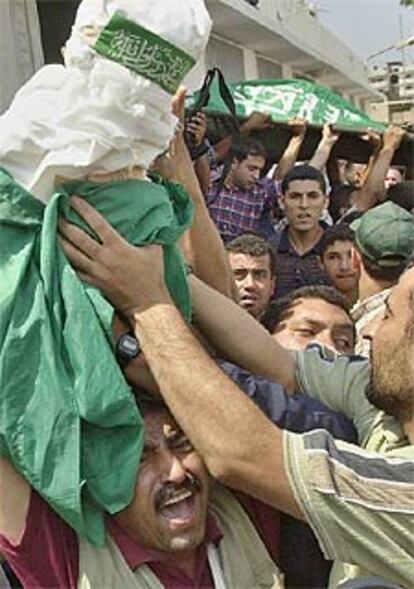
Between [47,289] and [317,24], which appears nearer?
[47,289]

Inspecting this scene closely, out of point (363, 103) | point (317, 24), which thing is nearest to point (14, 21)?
point (317, 24)

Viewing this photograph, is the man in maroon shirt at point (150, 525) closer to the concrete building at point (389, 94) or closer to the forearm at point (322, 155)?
the forearm at point (322, 155)

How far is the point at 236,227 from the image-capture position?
4922mm

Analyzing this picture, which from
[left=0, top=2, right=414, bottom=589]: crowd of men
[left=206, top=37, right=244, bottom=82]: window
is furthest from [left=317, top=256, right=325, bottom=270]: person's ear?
[left=206, top=37, right=244, bottom=82]: window

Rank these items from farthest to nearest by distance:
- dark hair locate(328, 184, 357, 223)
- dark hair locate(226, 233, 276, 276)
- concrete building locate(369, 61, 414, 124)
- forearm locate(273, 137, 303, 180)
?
→ 1. concrete building locate(369, 61, 414, 124)
2. dark hair locate(328, 184, 357, 223)
3. forearm locate(273, 137, 303, 180)
4. dark hair locate(226, 233, 276, 276)

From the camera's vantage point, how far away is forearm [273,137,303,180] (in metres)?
5.89

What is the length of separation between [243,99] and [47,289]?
15.7 ft

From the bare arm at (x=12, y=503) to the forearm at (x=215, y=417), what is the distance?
0.26 meters

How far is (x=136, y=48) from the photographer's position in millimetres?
1631

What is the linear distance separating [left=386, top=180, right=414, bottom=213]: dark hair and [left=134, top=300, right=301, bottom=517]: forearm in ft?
13.1

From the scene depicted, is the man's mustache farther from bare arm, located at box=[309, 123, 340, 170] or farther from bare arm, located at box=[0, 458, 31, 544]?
bare arm, located at box=[309, 123, 340, 170]

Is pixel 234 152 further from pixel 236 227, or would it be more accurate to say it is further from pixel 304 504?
pixel 304 504

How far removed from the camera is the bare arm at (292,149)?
5934 mm

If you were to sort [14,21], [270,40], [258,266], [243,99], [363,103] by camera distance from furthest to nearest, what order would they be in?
[363,103], [270,40], [14,21], [243,99], [258,266]
